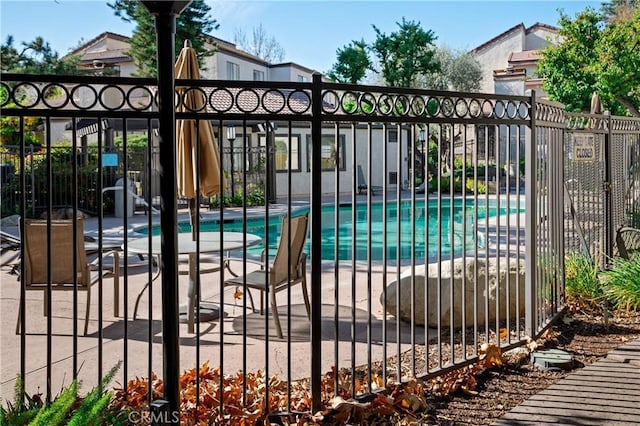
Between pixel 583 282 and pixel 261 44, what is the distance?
1552 inches

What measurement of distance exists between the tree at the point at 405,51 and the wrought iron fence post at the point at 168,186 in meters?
25.5

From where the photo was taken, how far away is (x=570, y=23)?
16.0m

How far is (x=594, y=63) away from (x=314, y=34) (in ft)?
95.6

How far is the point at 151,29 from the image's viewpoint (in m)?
22.4

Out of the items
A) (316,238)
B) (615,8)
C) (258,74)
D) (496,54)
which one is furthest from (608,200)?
(496,54)

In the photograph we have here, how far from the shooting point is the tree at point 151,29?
2248 cm

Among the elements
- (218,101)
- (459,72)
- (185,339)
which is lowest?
(185,339)

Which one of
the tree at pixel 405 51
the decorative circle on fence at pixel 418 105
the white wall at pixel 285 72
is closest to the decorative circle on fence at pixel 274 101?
the decorative circle on fence at pixel 418 105

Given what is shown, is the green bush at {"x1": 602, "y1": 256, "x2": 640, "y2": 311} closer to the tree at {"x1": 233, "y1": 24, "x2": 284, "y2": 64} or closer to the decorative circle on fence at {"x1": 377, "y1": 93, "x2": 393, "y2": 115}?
the decorative circle on fence at {"x1": 377, "y1": 93, "x2": 393, "y2": 115}

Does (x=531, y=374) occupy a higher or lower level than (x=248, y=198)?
lower

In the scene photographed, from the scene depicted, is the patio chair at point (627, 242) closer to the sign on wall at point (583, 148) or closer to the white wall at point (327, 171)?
the sign on wall at point (583, 148)

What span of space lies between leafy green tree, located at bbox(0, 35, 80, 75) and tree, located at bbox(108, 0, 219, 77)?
2681mm

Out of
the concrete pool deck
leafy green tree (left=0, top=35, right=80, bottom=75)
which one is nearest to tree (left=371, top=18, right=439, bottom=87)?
leafy green tree (left=0, top=35, right=80, bottom=75)

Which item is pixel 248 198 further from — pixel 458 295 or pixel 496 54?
pixel 496 54
